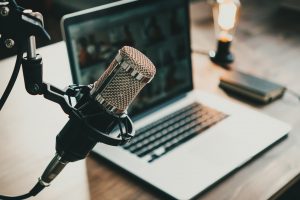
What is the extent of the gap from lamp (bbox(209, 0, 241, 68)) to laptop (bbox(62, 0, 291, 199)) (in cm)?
25

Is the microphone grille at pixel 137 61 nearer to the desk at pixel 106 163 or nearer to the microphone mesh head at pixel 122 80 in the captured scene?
the microphone mesh head at pixel 122 80

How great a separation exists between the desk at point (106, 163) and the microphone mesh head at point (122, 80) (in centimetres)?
34

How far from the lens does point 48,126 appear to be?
3.37 ft

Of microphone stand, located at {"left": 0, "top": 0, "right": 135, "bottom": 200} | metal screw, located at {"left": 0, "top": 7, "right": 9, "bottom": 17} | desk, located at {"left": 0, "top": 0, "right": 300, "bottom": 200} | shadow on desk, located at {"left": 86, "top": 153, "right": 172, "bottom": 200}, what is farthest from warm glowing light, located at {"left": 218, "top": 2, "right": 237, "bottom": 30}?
metal screw, located at {"left": 0, "top": 7, "right": 9, "bottom": 17}

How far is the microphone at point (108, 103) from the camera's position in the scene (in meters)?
0.53

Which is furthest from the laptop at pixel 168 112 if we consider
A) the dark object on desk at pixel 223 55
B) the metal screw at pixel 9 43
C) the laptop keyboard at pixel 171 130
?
the metal screw at pixel 9 43

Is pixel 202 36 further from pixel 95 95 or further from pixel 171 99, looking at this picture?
pixel 95 95

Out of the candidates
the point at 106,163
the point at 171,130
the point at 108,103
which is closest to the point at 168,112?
the point at 171,130

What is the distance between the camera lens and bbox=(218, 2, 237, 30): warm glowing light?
1.38 meters

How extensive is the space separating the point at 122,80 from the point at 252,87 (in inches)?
28.2

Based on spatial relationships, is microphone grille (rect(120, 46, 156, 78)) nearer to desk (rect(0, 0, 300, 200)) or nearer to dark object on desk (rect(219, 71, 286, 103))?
desk (rect(0, 0, 300, 200))

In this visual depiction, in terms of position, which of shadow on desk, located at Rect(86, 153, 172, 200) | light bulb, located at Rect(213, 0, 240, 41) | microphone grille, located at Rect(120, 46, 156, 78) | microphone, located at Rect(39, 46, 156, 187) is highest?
microphone grille, located at Rect(120, 46, 156, 78)

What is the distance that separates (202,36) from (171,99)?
1.73ft

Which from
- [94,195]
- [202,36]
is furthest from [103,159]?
[202,36]
